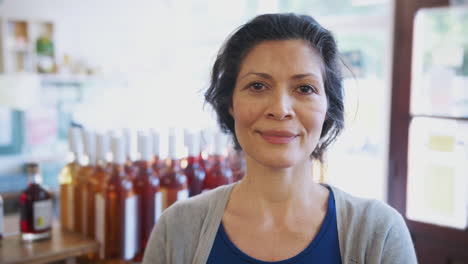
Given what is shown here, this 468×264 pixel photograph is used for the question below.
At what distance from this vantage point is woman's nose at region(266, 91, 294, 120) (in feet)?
2.26

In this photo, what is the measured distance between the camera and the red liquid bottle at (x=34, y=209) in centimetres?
117

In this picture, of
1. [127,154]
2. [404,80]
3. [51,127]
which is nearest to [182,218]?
[127,154]

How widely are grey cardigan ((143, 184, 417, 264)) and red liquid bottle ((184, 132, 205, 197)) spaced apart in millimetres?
392

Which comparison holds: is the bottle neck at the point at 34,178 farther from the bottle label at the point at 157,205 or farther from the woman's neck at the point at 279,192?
the woman's neck at the point at 279,192

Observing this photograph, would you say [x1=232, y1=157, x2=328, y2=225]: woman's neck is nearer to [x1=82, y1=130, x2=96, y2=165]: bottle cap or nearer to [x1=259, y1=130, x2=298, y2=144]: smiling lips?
[x1=259, y1=130, x2=298, y2=144]: smiling lips

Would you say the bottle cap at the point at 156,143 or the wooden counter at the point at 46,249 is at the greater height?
the bottle cap at the point at 156,143

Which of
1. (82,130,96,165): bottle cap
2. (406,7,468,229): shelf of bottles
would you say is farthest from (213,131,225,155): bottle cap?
(406,7,468,229): shelf of bottles

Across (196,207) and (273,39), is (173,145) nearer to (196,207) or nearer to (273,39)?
(196,207)

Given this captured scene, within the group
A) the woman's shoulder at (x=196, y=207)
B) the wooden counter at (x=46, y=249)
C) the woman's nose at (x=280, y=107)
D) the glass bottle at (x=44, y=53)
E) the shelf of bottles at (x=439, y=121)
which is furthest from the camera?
the glass bottle at (x=44, y=53)

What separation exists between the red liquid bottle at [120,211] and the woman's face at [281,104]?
0.53m

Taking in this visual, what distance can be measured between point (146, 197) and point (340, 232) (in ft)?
2.01

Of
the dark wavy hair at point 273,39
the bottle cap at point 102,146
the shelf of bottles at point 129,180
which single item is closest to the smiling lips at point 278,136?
the dark wavy hair at point 273,39

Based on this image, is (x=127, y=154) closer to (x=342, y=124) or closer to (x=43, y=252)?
(x=43, y=252)

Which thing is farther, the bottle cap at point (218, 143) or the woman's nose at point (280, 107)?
the bottle cap at point (218, 143)
